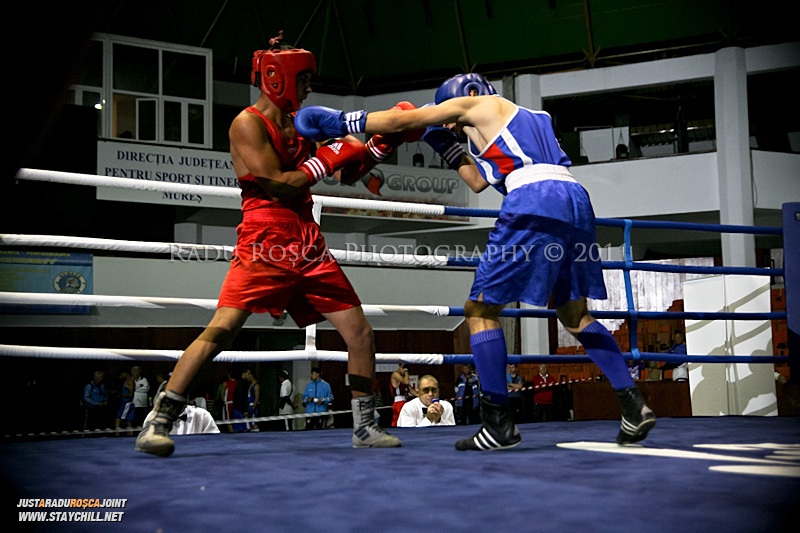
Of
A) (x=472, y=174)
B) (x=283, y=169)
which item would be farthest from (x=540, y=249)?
(x=283, y=169)

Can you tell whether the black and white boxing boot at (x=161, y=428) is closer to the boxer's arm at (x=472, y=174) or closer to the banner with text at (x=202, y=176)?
the boxer's arm at (x=472, y=174)

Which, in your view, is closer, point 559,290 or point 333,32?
point 559,290

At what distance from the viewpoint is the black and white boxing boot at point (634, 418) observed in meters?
2.15

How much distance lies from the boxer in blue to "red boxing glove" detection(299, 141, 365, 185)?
0.22 feet

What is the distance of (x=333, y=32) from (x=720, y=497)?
50.3ft

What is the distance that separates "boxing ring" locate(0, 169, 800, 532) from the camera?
45.2 inches

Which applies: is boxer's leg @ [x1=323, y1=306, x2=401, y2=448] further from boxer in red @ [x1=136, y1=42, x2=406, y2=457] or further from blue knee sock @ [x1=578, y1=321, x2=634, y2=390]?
blue knee sock @ [x1=578, y1=321, x2=634, y2=390]

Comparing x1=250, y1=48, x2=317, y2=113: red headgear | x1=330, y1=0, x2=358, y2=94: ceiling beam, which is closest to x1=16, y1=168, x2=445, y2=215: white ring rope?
x1=250, y1=48, x2=317, y2=113: red headgear

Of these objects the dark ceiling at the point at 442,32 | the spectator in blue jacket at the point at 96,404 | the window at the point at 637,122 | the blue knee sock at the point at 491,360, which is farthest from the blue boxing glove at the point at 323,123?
the dark ceiling at the point at 442,32

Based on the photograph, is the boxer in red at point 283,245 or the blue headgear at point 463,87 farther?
the blue headgear at point 463,87

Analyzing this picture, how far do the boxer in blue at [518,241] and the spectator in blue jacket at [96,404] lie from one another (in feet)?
27.3

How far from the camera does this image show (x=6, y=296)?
2.29 m

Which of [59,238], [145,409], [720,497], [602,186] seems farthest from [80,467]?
[602,186]

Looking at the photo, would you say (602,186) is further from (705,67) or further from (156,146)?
(156,146)
